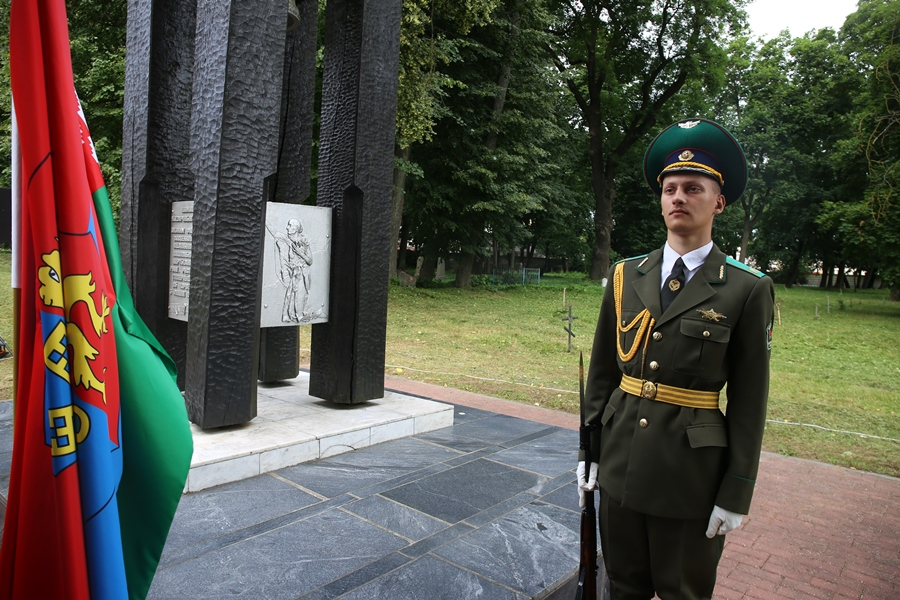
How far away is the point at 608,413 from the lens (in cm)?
235

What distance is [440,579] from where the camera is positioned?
303 cm

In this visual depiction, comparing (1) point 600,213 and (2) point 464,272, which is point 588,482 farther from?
(1) point 600,213

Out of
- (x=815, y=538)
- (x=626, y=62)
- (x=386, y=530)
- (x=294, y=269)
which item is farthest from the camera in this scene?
(x=626, y=62)

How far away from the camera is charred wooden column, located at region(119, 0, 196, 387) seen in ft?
17.0

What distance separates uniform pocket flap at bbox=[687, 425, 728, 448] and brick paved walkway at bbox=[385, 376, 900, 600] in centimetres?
161

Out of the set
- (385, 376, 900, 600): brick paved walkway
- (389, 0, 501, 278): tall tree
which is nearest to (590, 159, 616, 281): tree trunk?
(389, 0, 501, 278): tall tree

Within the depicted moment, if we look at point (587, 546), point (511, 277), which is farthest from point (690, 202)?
point (511, 277)

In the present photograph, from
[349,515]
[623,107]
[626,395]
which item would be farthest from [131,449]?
[623,107]

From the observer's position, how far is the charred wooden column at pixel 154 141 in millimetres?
5184

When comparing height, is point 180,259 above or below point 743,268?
below

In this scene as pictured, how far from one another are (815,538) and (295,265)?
402 centimetres

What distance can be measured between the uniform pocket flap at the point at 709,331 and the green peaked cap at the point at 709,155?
1.45 ft

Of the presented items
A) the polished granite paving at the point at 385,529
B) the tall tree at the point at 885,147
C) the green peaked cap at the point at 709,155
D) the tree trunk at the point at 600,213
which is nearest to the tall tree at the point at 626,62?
the tree trunk at the point at 600,213

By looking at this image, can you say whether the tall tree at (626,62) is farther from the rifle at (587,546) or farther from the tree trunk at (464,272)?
the rifle at (587,546)
